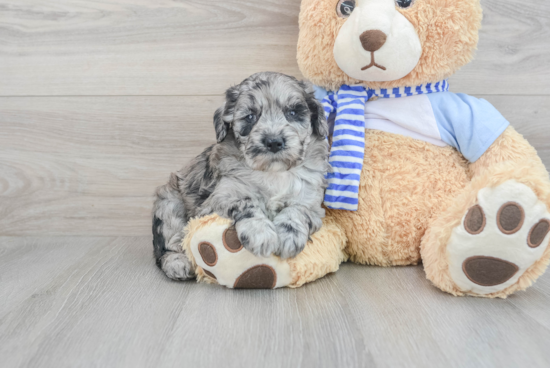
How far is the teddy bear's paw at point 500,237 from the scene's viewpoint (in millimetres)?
1377

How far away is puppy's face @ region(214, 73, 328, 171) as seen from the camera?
1560 millimetres

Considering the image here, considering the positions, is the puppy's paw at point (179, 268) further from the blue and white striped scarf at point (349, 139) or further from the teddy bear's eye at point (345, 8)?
the teddy bear's eye at point (345, 8)

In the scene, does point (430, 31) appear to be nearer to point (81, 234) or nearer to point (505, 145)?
point (505, 145)

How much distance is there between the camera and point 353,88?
188cm

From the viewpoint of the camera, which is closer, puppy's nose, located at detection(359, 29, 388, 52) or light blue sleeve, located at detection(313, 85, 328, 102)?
puppy's nose, located at detection(359, 29, 388, 52)

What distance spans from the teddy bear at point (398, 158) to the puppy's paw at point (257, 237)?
0.05 m

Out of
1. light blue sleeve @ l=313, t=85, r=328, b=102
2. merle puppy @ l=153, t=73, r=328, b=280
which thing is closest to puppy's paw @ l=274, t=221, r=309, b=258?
merle puppy @ l=153, t=73, r=328, b=280

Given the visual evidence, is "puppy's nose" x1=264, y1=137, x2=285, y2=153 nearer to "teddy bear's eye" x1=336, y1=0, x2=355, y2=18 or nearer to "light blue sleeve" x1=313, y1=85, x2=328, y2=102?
"light blue sleeve" x1=313, y1=85, x2=328, y2=102

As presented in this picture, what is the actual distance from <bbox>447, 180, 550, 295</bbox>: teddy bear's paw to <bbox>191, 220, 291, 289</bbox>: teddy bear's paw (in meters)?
0.61

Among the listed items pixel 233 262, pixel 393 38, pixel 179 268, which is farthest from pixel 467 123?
pixel 179 268

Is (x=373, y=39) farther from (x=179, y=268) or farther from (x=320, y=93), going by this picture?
(x=179, y=268)

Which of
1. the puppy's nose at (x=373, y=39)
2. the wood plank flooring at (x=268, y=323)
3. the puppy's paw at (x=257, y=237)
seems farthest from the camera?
the puppy's nose at (x=373, y=39)

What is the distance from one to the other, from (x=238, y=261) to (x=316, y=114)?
2.17ft

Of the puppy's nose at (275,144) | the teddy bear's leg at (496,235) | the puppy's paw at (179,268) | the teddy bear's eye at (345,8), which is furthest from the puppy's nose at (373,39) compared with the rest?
the puppy's paw at (179,268)
